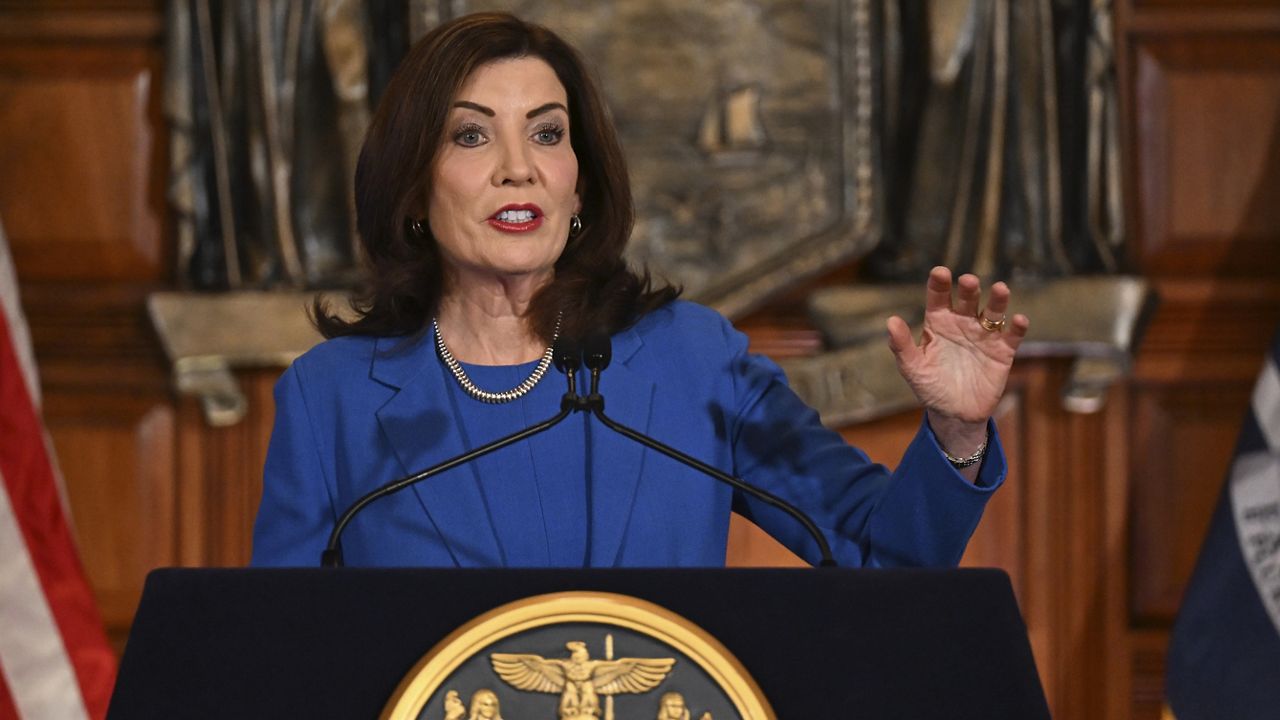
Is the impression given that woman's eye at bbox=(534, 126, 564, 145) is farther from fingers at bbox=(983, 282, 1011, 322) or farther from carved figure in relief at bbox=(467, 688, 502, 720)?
carved figure in relief at bbox=(467, 688, 502, 720)

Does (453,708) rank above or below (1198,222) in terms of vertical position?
above

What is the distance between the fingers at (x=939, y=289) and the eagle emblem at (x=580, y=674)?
46 centimetres

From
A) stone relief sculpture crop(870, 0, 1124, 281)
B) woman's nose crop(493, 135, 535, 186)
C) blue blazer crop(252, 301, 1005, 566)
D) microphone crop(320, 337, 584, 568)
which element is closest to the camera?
microphone crop(320, 337, 584, 568)

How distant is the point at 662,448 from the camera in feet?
4.68

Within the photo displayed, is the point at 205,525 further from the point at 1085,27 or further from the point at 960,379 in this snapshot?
the point at 960,379

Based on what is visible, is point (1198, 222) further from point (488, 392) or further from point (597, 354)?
point (597, 354)

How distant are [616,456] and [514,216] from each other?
31 centimetres

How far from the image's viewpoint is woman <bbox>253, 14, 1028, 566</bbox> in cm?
169

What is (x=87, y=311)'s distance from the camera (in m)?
3.77

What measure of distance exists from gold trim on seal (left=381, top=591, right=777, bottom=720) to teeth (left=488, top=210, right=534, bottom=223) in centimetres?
73

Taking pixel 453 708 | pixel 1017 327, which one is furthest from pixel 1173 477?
pixel 453 708

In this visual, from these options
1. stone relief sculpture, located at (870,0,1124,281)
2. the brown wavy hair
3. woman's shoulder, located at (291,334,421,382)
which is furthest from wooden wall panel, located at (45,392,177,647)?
woman's shoulder, located at (291,334,421,382)

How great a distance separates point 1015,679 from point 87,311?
121 inches

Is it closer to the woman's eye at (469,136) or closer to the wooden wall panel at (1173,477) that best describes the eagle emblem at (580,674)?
the woman's eye at (469,136)
